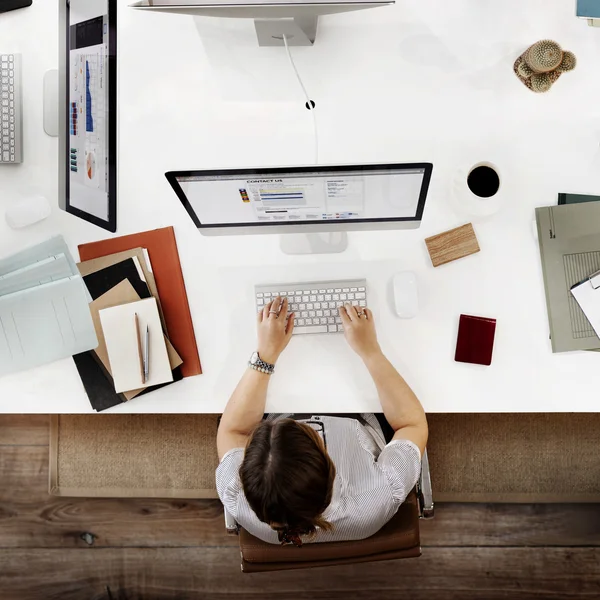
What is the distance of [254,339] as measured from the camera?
1282 millimetres

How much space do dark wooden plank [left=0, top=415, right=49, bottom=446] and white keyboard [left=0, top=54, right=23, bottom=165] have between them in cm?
103

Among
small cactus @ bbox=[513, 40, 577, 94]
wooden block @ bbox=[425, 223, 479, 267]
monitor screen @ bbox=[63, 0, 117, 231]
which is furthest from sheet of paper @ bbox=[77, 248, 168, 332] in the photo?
small cactus @ bbox=[513, 40, 577, 94]

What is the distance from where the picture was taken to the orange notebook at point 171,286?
1.29 metres

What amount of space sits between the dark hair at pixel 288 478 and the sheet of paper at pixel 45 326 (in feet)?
1.78

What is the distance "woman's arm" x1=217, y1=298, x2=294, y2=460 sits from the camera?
A: 1230 millimetres

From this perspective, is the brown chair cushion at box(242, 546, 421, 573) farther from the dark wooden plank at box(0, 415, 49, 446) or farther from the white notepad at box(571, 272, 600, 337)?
the dark wooden plank at box(0, 415, 49, 446)

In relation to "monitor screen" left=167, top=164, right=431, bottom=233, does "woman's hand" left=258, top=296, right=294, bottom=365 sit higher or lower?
lower

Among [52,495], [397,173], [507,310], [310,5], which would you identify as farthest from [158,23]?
[52,495]

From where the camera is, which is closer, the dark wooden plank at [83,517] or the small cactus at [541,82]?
the small cactus at [541,82]

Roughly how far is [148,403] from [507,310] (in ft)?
3.01

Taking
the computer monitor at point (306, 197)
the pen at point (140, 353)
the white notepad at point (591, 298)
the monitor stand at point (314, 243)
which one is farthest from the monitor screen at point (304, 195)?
the white notepad at point (591, 298)

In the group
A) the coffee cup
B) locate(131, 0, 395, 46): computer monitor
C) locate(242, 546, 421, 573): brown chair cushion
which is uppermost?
locate(131, 0, 395, 46): computer monitor

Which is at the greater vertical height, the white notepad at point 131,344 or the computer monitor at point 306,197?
the computer monitor at point 306,197

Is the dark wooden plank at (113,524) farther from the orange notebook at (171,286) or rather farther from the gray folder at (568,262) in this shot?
the gray folder at (568,262)
